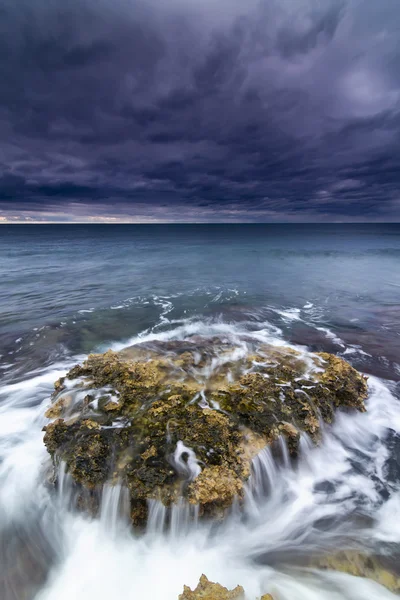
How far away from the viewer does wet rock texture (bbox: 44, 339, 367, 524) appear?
5.73 metres

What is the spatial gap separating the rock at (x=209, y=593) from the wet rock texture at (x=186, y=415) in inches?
50.3

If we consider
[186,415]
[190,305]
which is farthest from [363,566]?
[190,305]

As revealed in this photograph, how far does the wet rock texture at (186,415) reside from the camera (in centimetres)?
573

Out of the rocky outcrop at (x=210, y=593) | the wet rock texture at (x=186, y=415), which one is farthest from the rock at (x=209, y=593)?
the wet rock texture at (x=186, y=415)

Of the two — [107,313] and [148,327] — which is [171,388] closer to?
[148,327]

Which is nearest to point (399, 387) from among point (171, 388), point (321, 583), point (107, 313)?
point (321, 583)

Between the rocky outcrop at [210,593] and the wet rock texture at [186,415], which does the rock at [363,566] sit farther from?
the wet rock texture at [186,415]

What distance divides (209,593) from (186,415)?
3.38m

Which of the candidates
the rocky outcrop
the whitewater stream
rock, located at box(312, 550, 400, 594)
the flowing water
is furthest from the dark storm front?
the rocky outcrop

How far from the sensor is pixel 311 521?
5.82 meters

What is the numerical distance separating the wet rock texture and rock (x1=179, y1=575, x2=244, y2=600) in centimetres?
128

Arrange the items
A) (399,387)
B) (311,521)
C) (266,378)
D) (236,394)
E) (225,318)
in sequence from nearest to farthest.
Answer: (311,521)
(236,394)
(266,378)
(399,387)
(225,318)

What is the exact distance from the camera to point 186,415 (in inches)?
280

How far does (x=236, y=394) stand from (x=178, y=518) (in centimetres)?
333
